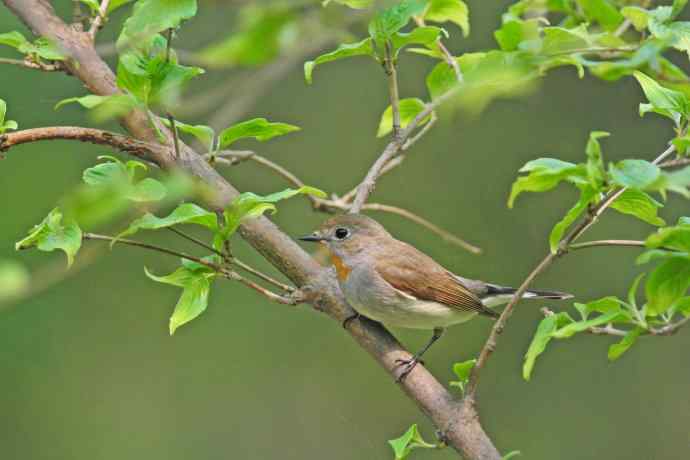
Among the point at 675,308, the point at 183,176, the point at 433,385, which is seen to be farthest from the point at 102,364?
the point at 183,176

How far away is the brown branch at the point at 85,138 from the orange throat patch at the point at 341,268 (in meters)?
1.63

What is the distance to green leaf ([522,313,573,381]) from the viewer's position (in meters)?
1.75

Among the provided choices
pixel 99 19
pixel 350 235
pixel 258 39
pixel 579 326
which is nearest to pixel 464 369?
pixel 579 326

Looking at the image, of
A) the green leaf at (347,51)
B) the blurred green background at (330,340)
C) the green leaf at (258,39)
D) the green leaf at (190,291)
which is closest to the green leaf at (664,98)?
the green leaf at (347,51)

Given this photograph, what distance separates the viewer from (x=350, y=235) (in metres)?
3.90

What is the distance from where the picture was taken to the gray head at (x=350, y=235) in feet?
12.8

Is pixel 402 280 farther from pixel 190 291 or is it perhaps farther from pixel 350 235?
pixel 190 291

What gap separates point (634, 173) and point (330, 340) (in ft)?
21.9

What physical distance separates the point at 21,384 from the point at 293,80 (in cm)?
338

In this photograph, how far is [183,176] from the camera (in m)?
0.78

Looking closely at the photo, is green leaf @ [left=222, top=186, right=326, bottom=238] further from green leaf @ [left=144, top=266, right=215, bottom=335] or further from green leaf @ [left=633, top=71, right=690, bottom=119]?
green leaf @ [left=633, top=71, right=690, bottom=119]

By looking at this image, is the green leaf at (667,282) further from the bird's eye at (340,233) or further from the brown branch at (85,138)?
the bird's eye at (340,233)

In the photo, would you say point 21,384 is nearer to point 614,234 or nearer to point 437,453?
point 437,453

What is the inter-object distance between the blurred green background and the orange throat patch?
3430mm
